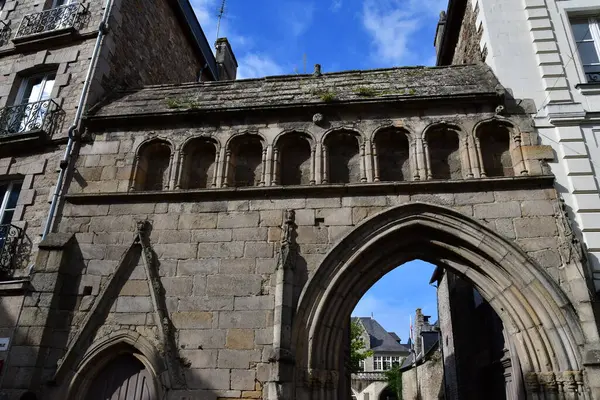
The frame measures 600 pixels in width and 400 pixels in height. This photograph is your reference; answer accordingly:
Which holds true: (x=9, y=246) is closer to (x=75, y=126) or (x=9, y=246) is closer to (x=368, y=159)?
(x=75, y=126)

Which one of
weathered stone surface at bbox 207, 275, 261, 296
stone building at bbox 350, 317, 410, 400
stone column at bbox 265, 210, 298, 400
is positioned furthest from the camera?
stone building at bbox 350, 317, 410, 400

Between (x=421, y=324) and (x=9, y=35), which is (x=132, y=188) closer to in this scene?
(x=9, y=35)

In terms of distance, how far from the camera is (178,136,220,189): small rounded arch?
745cm

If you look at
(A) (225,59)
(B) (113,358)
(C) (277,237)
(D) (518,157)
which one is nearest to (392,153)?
(D) (518,157)

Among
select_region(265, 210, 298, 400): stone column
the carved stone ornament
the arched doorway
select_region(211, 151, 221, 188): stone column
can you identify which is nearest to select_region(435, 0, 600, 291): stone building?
the carved stone ornament

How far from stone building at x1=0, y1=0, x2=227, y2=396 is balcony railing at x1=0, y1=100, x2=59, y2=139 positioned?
2 cm

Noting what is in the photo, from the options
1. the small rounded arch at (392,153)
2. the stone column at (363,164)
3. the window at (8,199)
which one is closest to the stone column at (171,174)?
the window at (8,199)

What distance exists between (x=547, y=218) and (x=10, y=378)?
756 cm

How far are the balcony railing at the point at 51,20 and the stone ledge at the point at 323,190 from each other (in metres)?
4.19

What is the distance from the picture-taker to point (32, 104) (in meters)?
8.48

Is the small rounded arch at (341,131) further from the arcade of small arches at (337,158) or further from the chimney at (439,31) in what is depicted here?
the chimney at (439,31)

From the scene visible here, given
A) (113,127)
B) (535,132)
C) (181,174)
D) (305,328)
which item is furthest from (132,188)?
(535,132)

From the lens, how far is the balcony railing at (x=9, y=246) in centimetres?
701

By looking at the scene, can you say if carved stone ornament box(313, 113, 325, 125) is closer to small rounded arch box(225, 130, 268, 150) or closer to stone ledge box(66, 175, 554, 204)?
small rounded arch box(225, 130, 268, 150)
